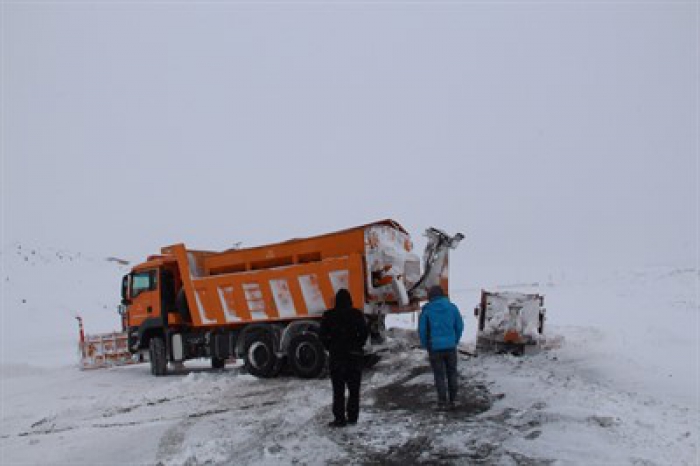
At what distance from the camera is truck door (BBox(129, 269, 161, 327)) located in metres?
15.0

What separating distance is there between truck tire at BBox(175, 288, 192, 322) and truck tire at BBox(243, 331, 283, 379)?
8.09 feet

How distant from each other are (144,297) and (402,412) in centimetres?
962

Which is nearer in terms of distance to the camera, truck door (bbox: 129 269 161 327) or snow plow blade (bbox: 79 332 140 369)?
truck door (bbox: 129 269 161 327)

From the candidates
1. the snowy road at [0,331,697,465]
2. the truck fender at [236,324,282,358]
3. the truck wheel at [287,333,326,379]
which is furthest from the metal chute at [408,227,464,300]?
the truck fender at [236,324,282,358]

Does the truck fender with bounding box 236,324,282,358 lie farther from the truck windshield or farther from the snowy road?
the truck windshield

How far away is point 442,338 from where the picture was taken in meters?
7.71

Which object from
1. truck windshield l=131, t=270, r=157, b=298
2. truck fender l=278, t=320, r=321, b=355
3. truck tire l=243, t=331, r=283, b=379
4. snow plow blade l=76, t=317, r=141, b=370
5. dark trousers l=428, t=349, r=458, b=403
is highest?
truck windshield l=131, t=270, r=157, b=298

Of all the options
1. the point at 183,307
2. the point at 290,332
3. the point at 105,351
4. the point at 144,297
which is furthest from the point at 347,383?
the point at 105,351

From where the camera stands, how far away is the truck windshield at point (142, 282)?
49.6 feet

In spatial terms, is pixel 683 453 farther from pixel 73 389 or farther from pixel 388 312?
pixel 73 389

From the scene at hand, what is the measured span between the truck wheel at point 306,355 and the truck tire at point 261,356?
0.52 meters

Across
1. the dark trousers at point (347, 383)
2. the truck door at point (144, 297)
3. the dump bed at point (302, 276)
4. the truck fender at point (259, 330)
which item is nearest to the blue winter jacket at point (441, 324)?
the dark trousers at point (347, 383)

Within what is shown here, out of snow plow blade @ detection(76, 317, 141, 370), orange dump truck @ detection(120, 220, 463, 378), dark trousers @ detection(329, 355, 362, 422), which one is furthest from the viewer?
snow plow blade @ detection(76, 317, 141, 370)

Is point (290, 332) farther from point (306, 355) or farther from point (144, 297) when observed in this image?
point (144, 297)
